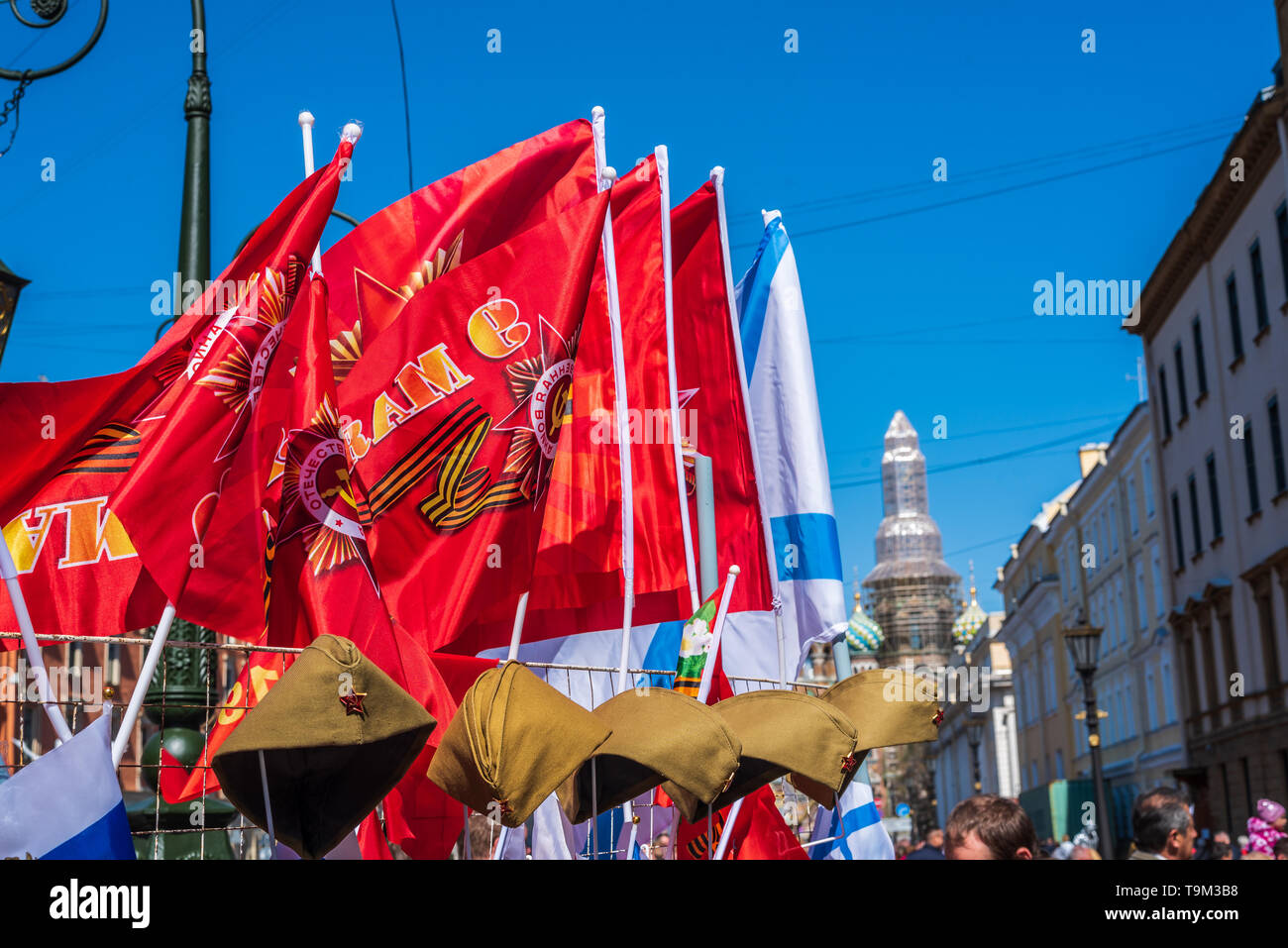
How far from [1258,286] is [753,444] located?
2513cm

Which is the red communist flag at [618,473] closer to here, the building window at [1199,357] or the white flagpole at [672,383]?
the white flagpole at [672,383]

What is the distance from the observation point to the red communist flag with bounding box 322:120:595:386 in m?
7.74

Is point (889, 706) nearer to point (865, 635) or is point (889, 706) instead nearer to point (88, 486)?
point (88, 486)

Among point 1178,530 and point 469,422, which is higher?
point 1178,530

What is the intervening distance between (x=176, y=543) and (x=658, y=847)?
9.61 ft

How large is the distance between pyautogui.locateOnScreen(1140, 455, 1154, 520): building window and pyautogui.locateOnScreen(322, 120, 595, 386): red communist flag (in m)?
37.0

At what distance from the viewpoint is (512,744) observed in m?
4.56

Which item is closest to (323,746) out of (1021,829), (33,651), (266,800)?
(266,800)

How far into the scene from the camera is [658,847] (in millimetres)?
7188

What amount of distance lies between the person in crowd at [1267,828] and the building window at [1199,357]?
25033 mm

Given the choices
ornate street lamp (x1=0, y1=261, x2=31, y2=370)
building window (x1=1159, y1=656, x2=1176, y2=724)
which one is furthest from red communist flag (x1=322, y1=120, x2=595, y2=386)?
building window (x1=1159, y1=656, x2=1176, y2=724)

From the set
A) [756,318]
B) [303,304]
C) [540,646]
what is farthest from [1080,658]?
[303,304]

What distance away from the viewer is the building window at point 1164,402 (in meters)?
38.8
